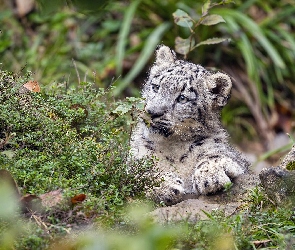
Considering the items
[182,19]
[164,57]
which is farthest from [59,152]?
[182,19]

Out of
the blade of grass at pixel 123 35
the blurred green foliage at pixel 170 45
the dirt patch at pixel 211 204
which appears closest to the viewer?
the dirt patch at pixel 211 204

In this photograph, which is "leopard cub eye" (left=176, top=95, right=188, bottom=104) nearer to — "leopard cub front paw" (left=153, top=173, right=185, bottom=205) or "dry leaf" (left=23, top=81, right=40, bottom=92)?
"leopard cub front paw" (left=153, top=173, right=185, bottom=205)

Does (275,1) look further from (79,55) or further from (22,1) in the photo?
(22,1)

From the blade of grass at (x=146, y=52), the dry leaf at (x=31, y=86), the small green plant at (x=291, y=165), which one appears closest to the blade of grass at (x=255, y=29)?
the blade of grass at (x=146, y=52)

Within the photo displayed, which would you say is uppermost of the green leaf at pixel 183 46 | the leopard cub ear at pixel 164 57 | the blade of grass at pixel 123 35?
the blade of grass at pixel 123 35

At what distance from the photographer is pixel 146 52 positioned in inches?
363

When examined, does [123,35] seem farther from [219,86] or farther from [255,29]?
[219,86]

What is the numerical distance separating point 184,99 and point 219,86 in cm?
31

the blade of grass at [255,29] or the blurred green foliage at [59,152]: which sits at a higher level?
the blade of grass at [255,29]

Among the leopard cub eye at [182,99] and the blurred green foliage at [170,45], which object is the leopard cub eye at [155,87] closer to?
the leopard cub eye at [182,99]

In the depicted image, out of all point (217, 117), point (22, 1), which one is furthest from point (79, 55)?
point (217, 117)

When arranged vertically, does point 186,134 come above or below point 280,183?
above

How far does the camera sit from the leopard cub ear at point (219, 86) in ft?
15.4

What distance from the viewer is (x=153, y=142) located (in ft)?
15.1
